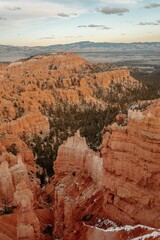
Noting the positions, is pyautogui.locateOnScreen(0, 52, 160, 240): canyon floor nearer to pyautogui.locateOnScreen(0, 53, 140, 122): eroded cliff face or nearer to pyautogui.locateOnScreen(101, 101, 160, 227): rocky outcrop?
pyautogui.locateOnScreen(101, 101, 160, 227): rocky outcrop

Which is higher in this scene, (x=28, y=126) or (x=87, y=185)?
(x=87, y=185)

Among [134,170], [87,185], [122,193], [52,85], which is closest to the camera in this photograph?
[134,170]

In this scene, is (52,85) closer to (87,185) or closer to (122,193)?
(87,185)

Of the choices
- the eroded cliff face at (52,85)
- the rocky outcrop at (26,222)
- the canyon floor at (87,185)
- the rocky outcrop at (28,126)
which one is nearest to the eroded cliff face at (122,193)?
the canyon floor at (87,185)

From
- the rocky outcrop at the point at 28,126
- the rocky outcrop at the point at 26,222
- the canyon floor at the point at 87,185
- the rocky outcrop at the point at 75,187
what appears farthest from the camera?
the rocky outcrop at the point at 28,126

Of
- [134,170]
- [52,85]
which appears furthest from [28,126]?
[52,85]

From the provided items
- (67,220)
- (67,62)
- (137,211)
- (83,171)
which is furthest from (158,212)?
(67,62)

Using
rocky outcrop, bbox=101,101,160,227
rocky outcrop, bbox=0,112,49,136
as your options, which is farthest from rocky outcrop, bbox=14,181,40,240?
rocky outcrop, bbox=0,112,49,136

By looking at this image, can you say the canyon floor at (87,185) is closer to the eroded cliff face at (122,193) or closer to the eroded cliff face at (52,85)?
the eroded cliff face at (122,193)
